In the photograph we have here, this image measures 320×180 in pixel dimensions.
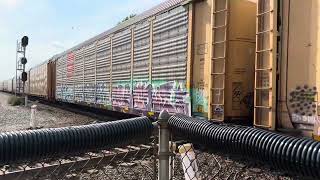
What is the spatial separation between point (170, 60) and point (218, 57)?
202 centimetres

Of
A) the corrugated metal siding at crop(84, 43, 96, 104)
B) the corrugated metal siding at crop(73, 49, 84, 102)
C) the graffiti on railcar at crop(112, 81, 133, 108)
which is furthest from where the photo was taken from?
the corrugated metal siding at crop(73, 49, 84, 102)

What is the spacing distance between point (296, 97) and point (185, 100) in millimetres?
3140

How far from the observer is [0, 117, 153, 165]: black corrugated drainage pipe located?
2395 millimetres

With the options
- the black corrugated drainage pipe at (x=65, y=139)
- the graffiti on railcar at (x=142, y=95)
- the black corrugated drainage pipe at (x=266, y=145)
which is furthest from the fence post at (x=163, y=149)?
the graffiti on railcar at (x=142, y=95)

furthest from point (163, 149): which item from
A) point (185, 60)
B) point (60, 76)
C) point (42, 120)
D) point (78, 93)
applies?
point (60, 76)

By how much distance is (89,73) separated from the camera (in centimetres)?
1720

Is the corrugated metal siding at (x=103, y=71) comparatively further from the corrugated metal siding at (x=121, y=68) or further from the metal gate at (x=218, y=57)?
the metal gate at (x=218, y=57)

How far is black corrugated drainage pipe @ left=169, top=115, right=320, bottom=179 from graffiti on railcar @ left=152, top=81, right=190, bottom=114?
537cm

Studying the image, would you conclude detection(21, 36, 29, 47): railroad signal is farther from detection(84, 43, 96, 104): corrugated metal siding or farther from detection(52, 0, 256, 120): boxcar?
detection(52, 0, 256, 120): boxcar

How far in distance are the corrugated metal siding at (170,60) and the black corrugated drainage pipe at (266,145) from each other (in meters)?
5.52

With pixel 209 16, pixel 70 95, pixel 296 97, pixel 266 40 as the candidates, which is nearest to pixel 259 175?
pixel 296 97

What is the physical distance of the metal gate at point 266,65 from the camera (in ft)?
20.4

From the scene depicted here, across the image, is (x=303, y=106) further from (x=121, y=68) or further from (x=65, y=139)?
(x=121, y=68)

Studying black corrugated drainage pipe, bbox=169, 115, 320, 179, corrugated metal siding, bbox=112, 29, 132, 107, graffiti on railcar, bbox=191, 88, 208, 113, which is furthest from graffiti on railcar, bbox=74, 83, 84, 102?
black corrugated drainage pipe, bbox=169, 115, 320, 179
